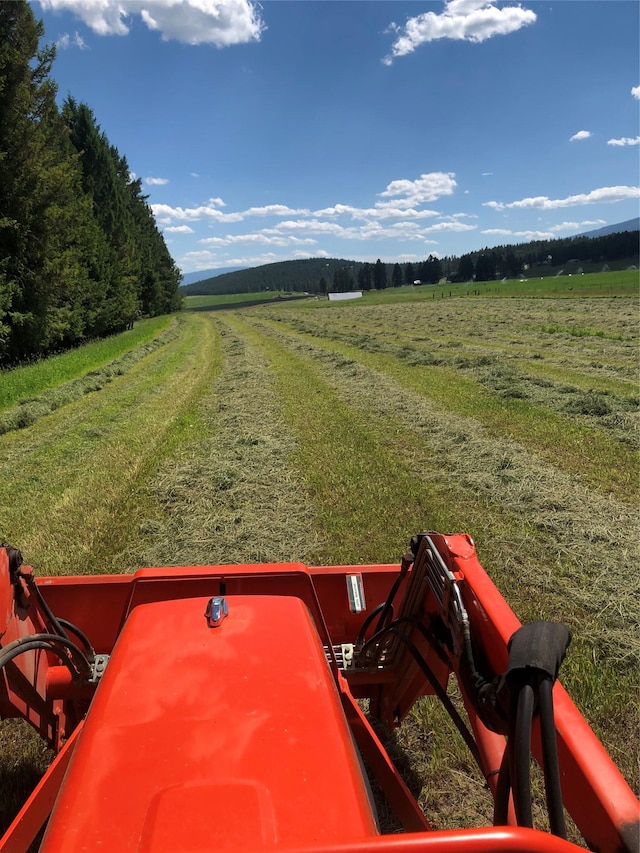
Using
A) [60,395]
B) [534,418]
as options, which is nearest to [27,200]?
[60,395]

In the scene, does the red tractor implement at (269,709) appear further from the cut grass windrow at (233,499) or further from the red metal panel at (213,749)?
the cut grass windrow at (233,499)

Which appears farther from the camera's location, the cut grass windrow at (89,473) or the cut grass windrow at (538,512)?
the cut grass windrow at (89,473)

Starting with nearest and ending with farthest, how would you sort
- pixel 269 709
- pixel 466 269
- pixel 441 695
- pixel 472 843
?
pixel 472 843
pixel 269 709
pixel 441 695
pixel 466 269

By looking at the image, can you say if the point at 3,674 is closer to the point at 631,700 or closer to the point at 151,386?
the point at 631,700

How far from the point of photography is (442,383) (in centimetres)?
1146

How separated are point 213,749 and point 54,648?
45.6 inches

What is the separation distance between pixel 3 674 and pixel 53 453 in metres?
6.40

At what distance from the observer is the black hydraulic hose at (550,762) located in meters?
1.13

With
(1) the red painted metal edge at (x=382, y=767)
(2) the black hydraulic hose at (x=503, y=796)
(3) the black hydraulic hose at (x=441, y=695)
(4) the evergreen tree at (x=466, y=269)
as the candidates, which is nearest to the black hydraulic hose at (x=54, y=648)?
(1) the red painted metal edge at (x=382, y=767)

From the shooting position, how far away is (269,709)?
1518mm

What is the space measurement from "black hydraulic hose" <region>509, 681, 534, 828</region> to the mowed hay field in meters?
1.55

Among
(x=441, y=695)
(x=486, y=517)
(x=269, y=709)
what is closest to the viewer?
(x=269, y=709)

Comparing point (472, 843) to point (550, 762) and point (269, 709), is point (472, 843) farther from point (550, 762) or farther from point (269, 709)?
point (269, 709)

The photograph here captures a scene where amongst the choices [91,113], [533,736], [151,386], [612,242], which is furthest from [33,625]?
[612,242]
